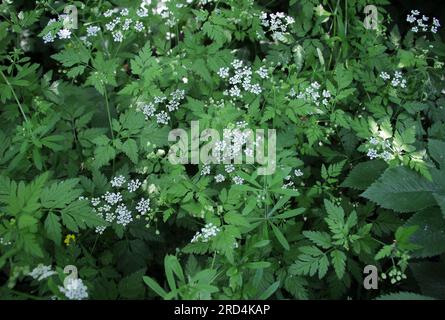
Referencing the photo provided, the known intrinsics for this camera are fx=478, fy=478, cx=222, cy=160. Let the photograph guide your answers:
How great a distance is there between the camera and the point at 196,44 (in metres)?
2.83

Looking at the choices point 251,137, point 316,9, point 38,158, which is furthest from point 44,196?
point 316,9

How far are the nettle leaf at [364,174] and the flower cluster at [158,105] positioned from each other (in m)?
1.07

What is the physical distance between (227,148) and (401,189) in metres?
0.96

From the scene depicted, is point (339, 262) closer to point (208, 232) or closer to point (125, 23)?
point (208, 232)

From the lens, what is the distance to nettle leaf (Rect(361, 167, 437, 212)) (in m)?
2.54

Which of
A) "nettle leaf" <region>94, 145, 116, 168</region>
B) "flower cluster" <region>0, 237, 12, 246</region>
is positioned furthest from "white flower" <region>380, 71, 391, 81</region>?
"flower cluster" <region>0, 237, 12, 246</region>

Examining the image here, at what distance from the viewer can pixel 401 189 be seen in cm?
255

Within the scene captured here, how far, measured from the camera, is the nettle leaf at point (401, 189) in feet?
8.34

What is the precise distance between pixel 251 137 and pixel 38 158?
1127 mm

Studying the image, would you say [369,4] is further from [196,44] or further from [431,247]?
[431,247]

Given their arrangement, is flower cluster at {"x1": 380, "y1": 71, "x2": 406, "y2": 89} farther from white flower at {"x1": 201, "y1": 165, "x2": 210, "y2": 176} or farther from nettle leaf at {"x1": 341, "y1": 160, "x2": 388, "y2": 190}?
white flower at {"x1": 201, "y1": 165, "x2": 210, "y2": 176}

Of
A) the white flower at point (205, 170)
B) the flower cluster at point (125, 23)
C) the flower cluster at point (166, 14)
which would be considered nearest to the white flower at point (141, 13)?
the flower cluster at point (125, 23)

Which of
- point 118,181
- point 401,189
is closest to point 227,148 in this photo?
point 118,181

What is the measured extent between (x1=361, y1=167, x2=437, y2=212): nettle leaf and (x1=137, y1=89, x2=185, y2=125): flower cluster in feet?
3.84
